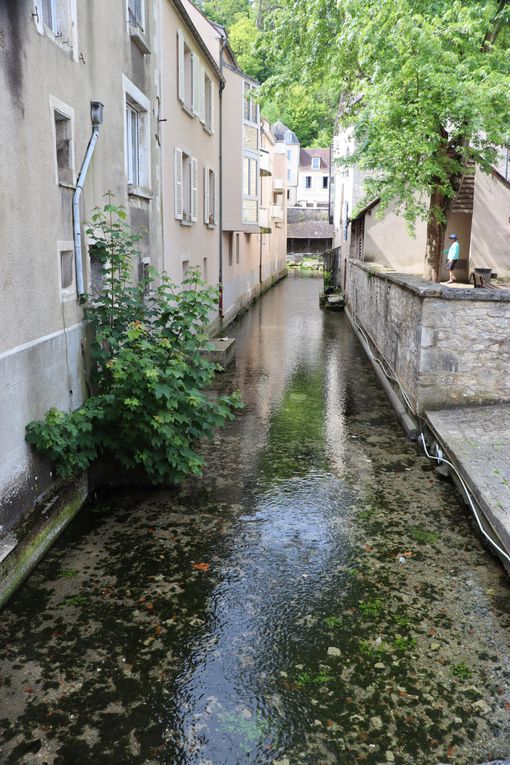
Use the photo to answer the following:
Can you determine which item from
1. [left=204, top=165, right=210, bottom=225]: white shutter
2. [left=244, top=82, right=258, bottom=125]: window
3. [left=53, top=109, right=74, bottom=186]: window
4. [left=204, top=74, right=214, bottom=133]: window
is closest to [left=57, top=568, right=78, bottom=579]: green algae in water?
[left=53, top=109, right=74, bottom=186]: window

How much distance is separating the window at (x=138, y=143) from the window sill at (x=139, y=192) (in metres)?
0.03

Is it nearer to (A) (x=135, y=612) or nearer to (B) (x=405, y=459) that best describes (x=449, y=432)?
(B) (x=405, y=459)

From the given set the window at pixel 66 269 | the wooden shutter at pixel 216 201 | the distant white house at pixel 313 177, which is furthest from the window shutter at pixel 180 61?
the distant white house at pixel 313 177

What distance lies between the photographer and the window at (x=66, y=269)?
23.0 ft

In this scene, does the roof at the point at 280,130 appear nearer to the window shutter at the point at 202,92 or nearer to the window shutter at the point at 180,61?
the window shutter at the point at 202,92

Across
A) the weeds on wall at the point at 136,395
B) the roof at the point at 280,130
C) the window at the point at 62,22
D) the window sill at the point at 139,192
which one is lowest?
the weeds on wall at the point at 136,395

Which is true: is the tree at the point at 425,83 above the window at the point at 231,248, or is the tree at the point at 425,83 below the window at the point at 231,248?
above

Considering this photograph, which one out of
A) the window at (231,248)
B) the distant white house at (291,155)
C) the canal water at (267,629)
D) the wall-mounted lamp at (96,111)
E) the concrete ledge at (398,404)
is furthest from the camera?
the distant white house at (291,155)

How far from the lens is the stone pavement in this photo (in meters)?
6.45

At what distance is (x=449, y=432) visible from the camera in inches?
348

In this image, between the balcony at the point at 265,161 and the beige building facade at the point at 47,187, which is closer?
the beige building facade at the point at 47,187

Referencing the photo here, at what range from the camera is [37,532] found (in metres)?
6.12

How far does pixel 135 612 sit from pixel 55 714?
1243 millimetres

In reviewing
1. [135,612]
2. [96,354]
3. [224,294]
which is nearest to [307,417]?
[96,354]
